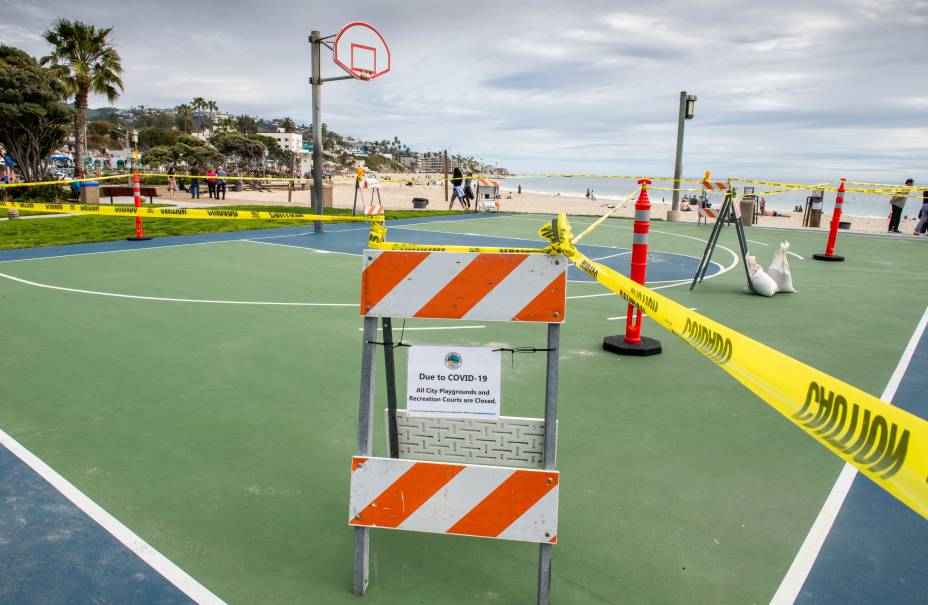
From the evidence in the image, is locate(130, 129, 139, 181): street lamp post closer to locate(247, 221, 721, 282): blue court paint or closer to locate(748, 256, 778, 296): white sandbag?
locate(247, 221, 721, 282): blue court paint

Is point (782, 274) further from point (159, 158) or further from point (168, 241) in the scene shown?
point (159, 158)

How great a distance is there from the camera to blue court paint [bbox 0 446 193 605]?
291cm

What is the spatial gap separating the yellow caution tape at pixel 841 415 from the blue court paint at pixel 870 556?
1.43 meters

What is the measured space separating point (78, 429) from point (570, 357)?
4.42 m

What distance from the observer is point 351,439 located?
4.62 m

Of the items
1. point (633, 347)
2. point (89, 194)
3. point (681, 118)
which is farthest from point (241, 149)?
point (633, 347)

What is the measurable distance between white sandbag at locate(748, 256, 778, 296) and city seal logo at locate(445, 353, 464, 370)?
846 centimetres

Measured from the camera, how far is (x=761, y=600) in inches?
115

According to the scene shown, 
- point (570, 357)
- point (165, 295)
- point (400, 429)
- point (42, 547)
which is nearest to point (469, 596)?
point (400, 429)

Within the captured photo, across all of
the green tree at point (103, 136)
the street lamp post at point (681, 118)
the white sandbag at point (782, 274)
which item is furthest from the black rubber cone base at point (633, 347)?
the green tree at point (103, 136)

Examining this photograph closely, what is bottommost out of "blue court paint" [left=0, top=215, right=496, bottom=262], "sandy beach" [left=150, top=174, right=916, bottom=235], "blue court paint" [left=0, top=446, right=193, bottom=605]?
"blue court paint" [left=0, top=446, right=193, bottom=605]

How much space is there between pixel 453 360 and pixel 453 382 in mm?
105

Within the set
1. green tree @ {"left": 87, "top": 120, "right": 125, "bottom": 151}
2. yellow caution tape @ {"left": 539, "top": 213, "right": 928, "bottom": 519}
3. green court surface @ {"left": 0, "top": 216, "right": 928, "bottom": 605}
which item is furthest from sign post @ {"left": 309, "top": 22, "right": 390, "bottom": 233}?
green tree @ {"left": 87, "top": 120, "right": 125, "bottom": 151}

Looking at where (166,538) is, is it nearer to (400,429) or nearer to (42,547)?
(42,547)
